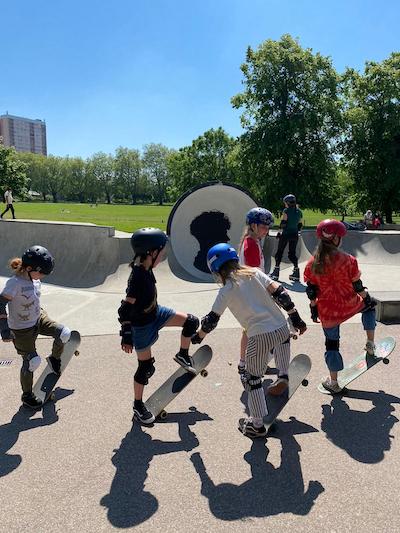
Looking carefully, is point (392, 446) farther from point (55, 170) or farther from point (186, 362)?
point (55, 170)

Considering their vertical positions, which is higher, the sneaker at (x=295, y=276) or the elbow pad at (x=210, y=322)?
the elbow pad at (x=210, y=322)

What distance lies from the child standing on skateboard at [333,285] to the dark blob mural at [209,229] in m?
7.38

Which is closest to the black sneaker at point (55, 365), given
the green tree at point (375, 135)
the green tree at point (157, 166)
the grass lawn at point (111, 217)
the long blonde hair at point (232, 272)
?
the long blonde hair at point (232, 272)

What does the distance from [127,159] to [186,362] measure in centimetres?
11426

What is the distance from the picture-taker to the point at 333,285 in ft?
13.5

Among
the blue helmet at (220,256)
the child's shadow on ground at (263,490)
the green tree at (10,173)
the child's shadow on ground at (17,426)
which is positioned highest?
the green tree at (10,173)

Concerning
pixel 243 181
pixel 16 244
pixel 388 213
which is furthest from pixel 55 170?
pixel 16 244

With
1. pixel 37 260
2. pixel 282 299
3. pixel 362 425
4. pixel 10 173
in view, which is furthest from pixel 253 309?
pixel 10 173

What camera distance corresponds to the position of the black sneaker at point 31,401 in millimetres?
4051

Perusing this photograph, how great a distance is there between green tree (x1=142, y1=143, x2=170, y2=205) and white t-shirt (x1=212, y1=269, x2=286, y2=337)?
357 ft

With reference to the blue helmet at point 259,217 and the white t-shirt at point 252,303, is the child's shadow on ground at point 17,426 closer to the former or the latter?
the white t-shirt at point 252,303

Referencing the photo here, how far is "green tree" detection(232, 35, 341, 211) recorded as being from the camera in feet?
104

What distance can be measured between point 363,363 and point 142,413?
241 centimetres

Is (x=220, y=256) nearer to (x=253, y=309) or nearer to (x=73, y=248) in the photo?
(x=253, y=309)
